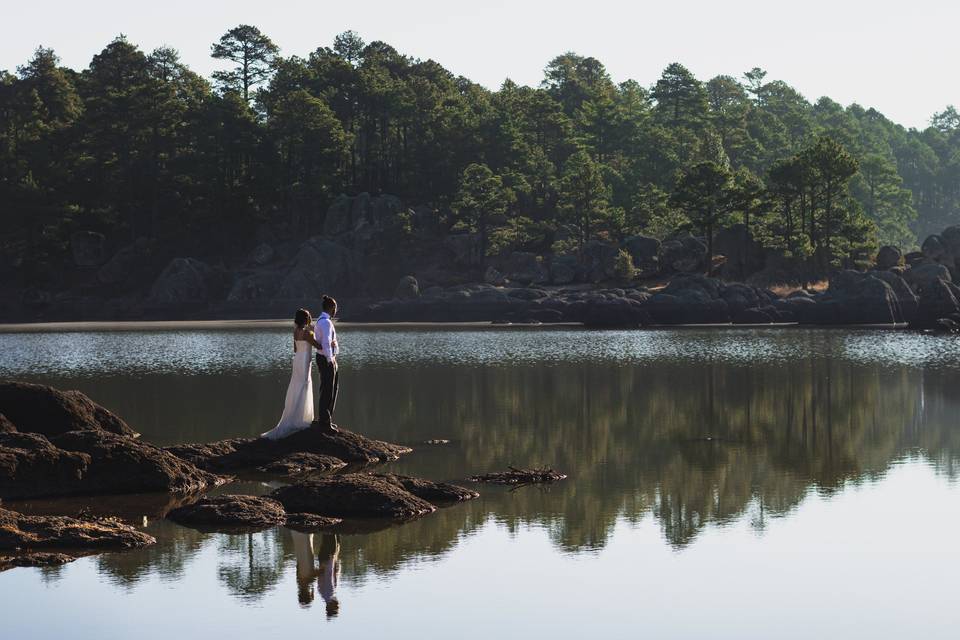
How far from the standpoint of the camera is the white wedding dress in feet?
67.4

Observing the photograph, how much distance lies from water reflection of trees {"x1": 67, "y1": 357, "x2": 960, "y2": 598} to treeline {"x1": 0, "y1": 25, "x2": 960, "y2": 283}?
202 feet

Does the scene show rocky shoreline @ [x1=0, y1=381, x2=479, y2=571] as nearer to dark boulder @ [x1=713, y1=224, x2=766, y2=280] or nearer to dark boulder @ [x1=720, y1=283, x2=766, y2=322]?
dark boulder @ [x1=720, y1=283, x2=766, y2=322]

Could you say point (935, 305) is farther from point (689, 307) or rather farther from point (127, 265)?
point (127, 265)

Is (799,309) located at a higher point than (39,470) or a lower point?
higher

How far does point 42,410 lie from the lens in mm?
20859

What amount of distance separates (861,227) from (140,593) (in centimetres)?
9235

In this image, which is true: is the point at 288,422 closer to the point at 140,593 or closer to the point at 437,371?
the point at 140,593

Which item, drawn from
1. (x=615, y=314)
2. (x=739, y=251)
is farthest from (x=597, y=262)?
(x=615, y=314)

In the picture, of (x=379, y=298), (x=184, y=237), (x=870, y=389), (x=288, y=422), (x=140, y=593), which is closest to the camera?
(x=140, y=593)

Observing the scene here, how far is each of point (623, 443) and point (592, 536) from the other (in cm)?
877


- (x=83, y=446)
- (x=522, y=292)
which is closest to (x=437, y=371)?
(x=83, y=446)

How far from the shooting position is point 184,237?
117875 millimetres

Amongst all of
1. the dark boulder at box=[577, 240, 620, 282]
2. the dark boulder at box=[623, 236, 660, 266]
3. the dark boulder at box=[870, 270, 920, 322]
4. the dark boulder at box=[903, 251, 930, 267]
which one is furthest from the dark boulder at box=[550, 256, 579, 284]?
the dark boulder at box=[903, 251, 930, 267]

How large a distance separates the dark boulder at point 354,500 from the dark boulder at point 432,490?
1.74 feet
